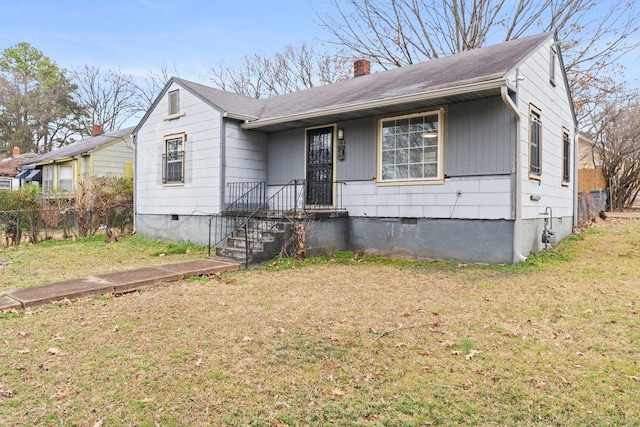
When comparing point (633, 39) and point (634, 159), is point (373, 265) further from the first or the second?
point (634, 159)

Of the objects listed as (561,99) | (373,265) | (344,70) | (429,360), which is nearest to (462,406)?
(429,360)

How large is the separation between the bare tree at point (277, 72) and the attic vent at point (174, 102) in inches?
517

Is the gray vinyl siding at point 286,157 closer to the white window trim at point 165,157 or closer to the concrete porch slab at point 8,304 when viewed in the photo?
the white window trim at point 165,157

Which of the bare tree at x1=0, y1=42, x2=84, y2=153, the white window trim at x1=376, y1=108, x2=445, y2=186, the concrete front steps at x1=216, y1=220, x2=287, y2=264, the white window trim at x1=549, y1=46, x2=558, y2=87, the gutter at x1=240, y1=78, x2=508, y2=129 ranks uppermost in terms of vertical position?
the bare tree at x1=0, y1=42, x2=84, y2=153

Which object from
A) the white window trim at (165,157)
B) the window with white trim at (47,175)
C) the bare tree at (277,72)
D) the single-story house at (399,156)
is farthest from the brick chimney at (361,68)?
the window with white trim at (47,175)

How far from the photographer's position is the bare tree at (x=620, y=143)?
1783 centimetres

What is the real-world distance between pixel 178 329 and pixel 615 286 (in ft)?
18.1

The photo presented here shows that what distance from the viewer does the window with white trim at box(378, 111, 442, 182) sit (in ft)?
25.7

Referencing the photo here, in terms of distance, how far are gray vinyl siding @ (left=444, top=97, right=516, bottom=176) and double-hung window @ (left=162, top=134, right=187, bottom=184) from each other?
676 centimetres

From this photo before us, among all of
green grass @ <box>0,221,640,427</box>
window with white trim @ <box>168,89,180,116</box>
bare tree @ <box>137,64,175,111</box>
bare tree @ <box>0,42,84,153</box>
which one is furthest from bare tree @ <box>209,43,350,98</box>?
green grass @ <box>0,221,640,427</box>

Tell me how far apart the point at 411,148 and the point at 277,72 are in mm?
19054

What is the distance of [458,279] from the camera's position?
6.13m

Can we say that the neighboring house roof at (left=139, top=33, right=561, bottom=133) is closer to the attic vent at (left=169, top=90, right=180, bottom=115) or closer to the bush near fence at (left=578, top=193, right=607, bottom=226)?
the attic vent at (left=169, top=90, right=180, bottom=115)

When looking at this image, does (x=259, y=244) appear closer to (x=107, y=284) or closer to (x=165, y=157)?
(x=107, y=284)
